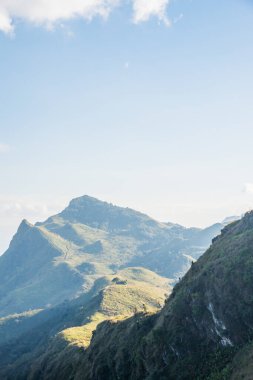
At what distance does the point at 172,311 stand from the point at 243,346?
2189 centimetres

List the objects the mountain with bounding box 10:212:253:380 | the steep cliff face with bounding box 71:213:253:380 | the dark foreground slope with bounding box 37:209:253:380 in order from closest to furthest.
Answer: the mountain with bounding box 10:212:253:380
the dark foreground slope with bounding box 37:209:253:380
the steep cliff face with bounding box 71:213:253:380

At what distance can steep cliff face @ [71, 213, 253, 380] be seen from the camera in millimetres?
73125

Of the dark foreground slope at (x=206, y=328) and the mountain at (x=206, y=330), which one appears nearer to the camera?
the mountain at (x=206, y=330)

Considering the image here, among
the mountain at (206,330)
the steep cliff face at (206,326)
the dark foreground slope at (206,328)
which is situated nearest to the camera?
the mountain at (206,330)

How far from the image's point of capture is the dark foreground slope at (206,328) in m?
72.4

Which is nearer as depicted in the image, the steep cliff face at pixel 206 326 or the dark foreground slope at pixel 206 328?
the dark foreground slope at pixel 206 328

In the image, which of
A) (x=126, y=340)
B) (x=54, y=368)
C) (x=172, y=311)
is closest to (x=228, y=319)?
(x=172, y=311)

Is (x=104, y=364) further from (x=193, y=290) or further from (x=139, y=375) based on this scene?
(x=193, y=290)

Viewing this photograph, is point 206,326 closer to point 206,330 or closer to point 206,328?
point 206,328

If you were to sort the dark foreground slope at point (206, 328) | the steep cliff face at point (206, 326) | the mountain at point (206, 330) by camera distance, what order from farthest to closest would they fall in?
the steep cliff face at point (206, 326) → the dark foreground slope at point (206, 328) → the mountain at point (206, 330)

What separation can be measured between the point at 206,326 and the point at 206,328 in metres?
0.38

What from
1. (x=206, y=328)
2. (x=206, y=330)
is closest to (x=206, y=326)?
(x=206, y=328)

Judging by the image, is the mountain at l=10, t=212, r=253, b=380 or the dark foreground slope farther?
the dark foreground slope

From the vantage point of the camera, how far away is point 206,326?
8050cm
